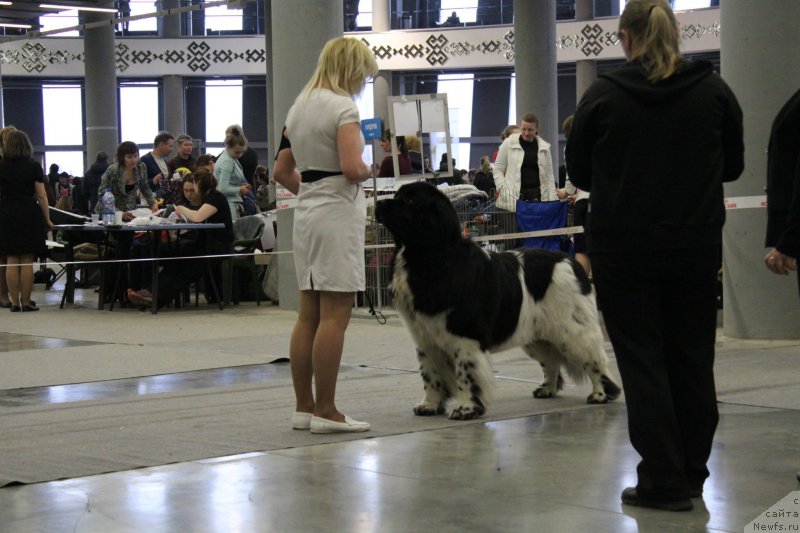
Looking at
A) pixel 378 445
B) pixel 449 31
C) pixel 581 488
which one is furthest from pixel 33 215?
pixel 449 31

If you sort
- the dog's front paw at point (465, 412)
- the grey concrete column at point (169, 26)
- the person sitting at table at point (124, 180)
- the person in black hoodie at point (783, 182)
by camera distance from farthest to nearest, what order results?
the grey concrete column at point (169, 26)
the person sitting at table at point (124, 180)
the dog's front paw at point (465, 412)
the person in black hoodie at point (783, 182)

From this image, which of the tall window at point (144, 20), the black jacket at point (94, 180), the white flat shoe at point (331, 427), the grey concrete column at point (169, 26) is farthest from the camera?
the tall window at point (144, 20)

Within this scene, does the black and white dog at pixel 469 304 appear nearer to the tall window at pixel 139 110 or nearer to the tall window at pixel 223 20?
the tall window at pixel 223 20

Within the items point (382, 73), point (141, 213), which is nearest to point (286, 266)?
point (141, 213)

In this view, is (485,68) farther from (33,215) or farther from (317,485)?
(317,485)

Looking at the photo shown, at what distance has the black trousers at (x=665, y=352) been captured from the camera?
3.50 metres

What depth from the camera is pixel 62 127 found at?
29797 mm

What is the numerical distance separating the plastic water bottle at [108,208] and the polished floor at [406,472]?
4615mm

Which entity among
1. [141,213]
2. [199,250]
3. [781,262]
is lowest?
[199,250]

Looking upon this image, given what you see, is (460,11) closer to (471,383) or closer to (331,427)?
(471,383)

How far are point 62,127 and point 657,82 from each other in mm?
28229

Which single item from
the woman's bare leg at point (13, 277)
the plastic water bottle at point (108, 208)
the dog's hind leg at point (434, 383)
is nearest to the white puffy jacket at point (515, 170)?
the plastic water bottle at point (108, 208)

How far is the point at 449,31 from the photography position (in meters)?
27.2

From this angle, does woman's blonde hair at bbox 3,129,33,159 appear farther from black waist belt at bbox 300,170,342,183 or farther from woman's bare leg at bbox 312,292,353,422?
woman's bare leg at bbox 312,292,353,422
